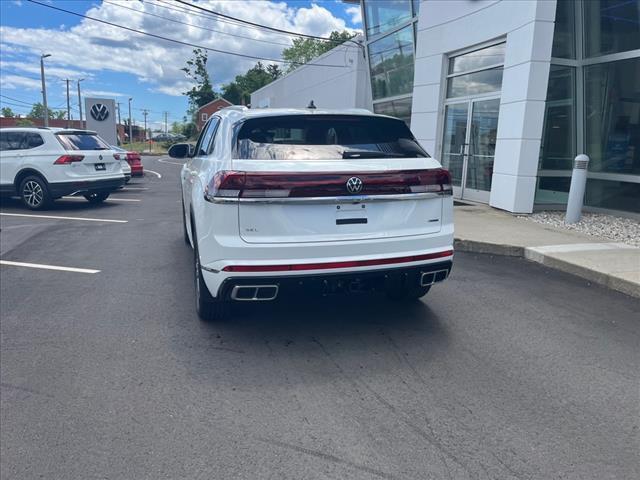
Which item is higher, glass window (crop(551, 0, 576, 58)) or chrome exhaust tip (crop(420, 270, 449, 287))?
glass window (crop(551, 0, 576, 58))

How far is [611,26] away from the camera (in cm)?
1005

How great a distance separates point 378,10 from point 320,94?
356 inches

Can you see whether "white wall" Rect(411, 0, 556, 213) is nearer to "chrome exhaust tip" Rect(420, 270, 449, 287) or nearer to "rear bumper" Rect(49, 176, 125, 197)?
"chrome exhaust tip" Rect(420, 270, 449, 287)

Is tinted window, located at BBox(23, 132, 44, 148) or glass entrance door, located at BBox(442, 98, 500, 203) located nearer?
tinted window, located at BBox(23, 132, 44, 148)

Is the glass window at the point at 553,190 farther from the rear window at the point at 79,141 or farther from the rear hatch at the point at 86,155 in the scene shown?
the rear window at the point at 79,141

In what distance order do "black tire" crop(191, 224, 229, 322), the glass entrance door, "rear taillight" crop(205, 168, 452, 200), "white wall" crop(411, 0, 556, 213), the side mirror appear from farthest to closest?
1. the glass entrance door
2. "white wall" crop(411, 0, 556, 213)
3. the side mirror
4. "black tire" crop(191, 224, 229, 322)
5. "rear taillight" crop(205, 168, 452, 200)

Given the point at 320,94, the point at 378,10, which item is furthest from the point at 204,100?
the point at 378,10

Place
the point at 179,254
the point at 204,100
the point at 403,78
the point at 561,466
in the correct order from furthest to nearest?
the point at 204,100 → the point at 403,78 → the point at 179,254 → the point at 561,466

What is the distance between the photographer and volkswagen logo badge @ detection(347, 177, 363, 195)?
3.75m

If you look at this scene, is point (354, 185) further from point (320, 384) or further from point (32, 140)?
point (32, 140)

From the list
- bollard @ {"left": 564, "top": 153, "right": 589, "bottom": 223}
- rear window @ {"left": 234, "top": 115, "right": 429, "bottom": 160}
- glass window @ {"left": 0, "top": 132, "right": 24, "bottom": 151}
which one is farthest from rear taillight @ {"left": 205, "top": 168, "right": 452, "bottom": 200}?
glass window @ {"left": 0, "top": 132, "right": 24, "bottom": 151}

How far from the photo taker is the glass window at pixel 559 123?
10.5 m

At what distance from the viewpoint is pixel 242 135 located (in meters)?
4.01

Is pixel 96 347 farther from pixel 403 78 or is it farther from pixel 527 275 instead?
pixel 403 78
